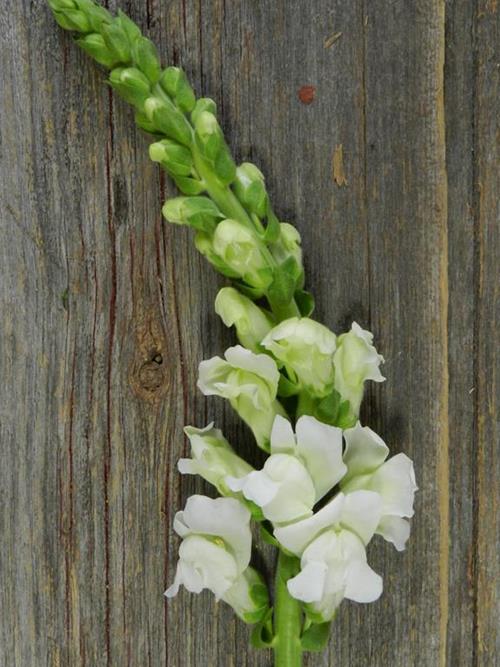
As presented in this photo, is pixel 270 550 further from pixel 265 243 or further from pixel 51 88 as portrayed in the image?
pixel 51 88

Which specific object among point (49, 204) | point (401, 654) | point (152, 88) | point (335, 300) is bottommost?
point (401, 654)

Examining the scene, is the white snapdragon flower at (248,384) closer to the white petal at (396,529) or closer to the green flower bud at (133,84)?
the white petal at (396,529)

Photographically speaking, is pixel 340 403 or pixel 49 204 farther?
pixel 49 204

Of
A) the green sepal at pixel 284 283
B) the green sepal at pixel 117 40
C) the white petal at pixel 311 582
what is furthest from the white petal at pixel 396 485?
the green sepal at pixel 117 40

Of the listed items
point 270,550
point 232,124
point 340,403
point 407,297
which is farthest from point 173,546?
point 232,124

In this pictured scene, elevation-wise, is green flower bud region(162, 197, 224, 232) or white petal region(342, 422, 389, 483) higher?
green flower bud region(162, 197, 224, 232)

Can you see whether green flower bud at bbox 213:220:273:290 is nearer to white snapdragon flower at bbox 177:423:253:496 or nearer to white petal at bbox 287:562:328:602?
white snapdragon flower at bbox 177:423:253:496

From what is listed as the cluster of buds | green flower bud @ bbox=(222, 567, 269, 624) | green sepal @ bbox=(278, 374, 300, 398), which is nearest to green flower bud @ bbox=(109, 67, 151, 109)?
the cluster of buds
